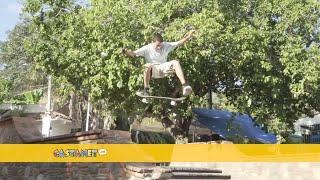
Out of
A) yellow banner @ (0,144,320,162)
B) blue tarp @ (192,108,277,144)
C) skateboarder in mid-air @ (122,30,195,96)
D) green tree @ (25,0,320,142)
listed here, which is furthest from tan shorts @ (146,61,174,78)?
blue tarp @ (192,108,277,144)

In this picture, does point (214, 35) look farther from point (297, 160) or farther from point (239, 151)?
point (297, 160)

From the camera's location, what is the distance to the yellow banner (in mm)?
10531

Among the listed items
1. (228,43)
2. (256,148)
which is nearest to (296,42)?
(228,43)

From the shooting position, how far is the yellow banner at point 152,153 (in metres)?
10.5

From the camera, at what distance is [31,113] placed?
37.1m

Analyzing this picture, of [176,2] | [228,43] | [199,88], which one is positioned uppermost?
[176,2]

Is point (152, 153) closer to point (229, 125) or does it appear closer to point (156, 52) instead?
point (156, 52)

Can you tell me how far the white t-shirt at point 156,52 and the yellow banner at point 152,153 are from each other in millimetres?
1912

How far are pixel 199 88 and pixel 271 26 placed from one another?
306 cm

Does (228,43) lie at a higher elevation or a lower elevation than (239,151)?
higher

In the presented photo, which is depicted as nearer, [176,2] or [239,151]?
[239,151]

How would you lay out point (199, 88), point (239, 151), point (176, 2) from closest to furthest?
point (239, 151)
point (176, 2)
point (199, 88)

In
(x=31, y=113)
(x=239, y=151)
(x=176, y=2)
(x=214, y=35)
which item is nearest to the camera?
(x=239, y=151)

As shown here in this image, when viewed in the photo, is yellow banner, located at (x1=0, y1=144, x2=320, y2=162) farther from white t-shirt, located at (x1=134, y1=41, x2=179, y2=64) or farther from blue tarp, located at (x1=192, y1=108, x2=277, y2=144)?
blue tarp, located at (x1=192, y1=108, x2=277, y2=144)
